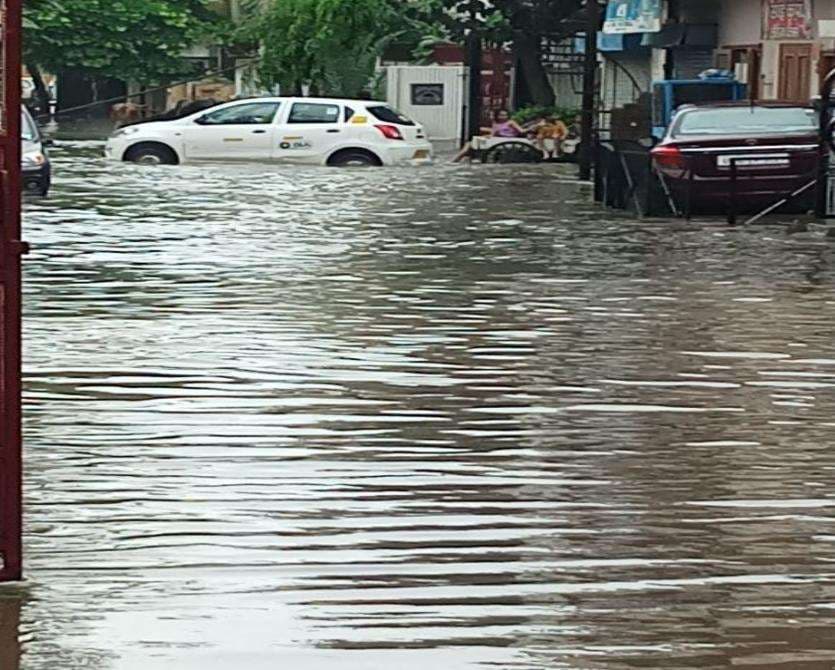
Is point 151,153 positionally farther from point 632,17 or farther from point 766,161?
point 766,161

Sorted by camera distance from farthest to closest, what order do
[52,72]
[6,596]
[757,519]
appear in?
[52,72] < [757,519] < [6,596]

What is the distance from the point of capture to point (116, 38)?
6250 centimetres

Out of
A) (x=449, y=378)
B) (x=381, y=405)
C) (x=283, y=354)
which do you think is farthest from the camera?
(x=283, y=354)

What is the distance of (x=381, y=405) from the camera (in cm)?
984

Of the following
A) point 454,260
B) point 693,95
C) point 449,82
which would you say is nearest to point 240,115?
point 693,95

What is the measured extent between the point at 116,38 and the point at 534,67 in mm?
20881

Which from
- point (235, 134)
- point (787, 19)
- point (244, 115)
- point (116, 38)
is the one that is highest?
point (116, 38)

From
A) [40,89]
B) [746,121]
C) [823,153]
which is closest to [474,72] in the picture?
[40,89]

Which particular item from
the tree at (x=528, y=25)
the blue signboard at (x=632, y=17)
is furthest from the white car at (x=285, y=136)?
the tree at (x=528, y=25)

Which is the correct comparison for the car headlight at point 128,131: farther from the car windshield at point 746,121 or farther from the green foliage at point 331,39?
the car windshield at point 746,121

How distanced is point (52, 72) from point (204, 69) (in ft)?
17.2

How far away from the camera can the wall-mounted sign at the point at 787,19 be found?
32.0 meters

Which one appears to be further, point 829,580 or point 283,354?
point 283,354

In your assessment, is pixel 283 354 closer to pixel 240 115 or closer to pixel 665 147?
pixel 665 147
